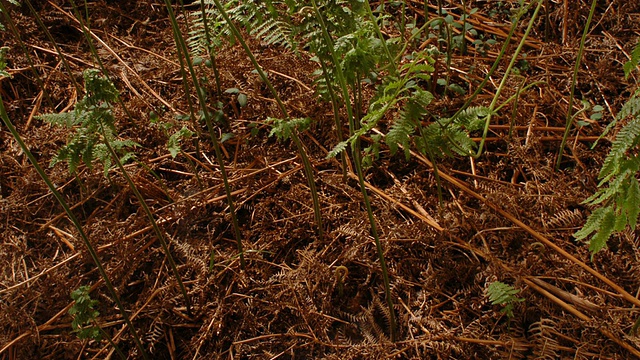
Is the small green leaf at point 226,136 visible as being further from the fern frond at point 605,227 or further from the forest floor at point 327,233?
the fern frond at point 605,227

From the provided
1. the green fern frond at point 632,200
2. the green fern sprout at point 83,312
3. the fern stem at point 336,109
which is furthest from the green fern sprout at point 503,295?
the green fern sprout at point 83,312

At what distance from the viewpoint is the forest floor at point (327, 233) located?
5.67ft

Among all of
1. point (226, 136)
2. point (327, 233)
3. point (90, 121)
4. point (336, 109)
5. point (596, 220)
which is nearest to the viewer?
point (596, 220)

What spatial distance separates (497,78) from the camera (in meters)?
2.43

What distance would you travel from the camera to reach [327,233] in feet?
6.50

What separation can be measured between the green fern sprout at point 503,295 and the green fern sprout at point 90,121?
1.14 meters

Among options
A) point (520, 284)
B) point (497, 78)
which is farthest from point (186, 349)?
point (497, 78)

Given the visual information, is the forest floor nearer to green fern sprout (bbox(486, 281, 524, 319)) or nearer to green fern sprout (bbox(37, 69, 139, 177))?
green fern sprout (bbox(486, 281, 524, 319))

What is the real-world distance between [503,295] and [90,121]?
121 centimetres

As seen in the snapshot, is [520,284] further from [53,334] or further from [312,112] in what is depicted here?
[53,334]

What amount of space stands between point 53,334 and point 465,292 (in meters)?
1.29

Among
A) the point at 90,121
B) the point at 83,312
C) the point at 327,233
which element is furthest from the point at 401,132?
the point at 83,312

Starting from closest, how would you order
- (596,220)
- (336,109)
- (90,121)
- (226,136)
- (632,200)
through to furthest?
1. (632,200)
2. (596,220)
3. (90,121)
4. (336,109)
5. (226,136)

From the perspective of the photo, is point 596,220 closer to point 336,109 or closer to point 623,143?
point 623,143
